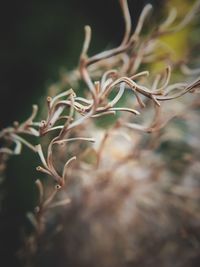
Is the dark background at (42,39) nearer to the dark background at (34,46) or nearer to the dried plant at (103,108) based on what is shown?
the dark background at (34,46)

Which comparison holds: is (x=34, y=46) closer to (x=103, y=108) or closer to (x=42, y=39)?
(x=42, y=39)

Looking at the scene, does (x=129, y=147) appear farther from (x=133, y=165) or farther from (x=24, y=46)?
(x=24, y=46)

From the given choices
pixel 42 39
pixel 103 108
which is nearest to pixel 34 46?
pixel 42 39

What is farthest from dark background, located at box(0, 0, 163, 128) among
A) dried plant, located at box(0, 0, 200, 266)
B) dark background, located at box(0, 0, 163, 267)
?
dried plant, located at box(0, 0, 200, 266)

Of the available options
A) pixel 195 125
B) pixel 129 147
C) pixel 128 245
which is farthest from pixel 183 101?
pixel 128 245

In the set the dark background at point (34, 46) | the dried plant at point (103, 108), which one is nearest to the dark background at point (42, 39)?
the dark background at point (34, 46)
